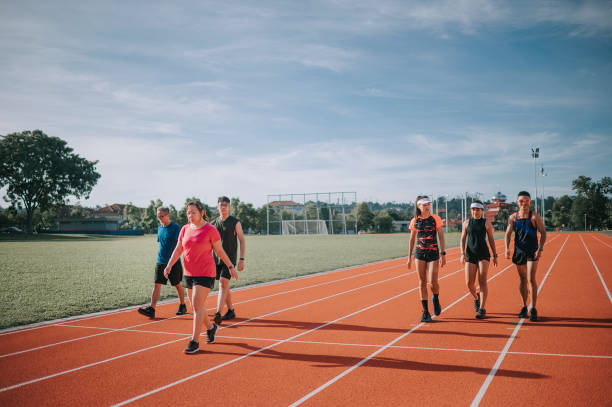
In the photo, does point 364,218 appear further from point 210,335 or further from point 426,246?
point 210,335

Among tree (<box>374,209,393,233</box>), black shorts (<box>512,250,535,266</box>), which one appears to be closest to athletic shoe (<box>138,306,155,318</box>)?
black shorts (<box>512,250,535,266</box>)

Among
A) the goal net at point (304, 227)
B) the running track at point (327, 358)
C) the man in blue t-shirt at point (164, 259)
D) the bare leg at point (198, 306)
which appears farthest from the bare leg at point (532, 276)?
the goal net at point (304, 227)

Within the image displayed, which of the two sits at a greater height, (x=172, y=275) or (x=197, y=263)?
(x=197, y=263)

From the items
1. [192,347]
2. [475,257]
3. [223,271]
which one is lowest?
[192,347]

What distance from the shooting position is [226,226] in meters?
7.26

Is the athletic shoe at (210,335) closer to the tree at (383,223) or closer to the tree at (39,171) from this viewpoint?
the tree at (39,171)

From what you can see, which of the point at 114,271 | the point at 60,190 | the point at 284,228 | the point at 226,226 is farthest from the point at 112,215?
the point at 226,226

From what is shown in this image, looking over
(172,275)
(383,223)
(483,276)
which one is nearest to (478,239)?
(483,276)

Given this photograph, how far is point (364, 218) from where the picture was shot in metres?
84.4

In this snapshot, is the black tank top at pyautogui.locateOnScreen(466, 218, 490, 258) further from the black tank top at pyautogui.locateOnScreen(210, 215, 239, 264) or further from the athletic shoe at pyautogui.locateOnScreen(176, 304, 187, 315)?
the athletic shoe at pyautogui.locateOnScreen(176, 304, 187, 315)

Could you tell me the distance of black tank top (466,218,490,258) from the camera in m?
7.31

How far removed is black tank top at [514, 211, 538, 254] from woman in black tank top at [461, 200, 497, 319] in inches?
16.3

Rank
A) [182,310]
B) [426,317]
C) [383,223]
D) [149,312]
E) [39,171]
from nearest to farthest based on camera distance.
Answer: [426,317]
[149,312]
[182,310]
[39,171]
[383,223]

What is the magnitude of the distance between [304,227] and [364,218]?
1865 cm
